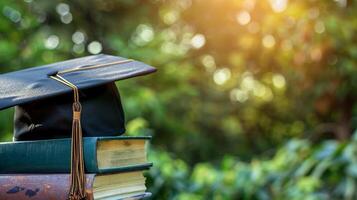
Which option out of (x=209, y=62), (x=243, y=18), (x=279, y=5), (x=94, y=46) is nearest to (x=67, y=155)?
(x=94, y=46)

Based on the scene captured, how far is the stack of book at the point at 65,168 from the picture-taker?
795 millimetres

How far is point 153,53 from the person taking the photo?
4938 millimetres

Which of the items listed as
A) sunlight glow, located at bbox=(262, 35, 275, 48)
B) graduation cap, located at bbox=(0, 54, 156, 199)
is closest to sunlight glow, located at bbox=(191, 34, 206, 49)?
sunlight glow, located at bbox=(262, 35, 275, 48)

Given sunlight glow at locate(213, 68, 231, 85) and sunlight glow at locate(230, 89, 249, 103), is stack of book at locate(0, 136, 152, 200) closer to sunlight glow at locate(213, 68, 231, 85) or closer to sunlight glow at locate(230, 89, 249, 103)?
A: sunlight glow at locate(213, 68, 231, 85)

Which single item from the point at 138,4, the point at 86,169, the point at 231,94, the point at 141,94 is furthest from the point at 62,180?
the point at 231,94

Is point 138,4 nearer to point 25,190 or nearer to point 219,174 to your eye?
point 219,174

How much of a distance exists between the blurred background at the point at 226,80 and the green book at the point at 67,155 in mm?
1314

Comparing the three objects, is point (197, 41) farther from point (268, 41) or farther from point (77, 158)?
point (77, 158)

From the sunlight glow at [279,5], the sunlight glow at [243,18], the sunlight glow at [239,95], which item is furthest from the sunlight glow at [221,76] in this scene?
the sunlight glow at [279,5]

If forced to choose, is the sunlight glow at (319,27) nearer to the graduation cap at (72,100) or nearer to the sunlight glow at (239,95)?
the sunlight glow at (239,95)

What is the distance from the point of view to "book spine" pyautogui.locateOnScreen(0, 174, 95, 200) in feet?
2.59

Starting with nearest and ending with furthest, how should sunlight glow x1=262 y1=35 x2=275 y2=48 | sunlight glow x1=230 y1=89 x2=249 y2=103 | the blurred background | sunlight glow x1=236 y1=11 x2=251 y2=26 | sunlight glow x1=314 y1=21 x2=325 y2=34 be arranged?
the blurred background < sunlight glow x1=314 y1=21 x2=325 y2=34 < sunlight glow x1=262 y1=35 x2=275 y2=48 < sunlight glow x1=236 y1=11 x2=251 y2=26 < sunlight glow x1=230 y1=89 x2=249 y2=103

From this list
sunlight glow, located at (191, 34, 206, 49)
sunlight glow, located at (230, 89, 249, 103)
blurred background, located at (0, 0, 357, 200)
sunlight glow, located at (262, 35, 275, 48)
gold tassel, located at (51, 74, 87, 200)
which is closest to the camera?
gold tassel, located at (51, 74, 87, 200)

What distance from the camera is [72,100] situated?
0.87 metres
